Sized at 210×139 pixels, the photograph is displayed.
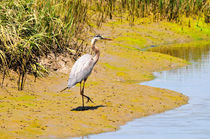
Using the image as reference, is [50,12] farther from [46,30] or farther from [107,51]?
[107,51]

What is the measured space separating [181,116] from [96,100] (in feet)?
5.97

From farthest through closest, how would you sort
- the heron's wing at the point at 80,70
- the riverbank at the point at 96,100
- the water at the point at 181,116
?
the heron's wing at the point at 80,70 → the riverbank at the point at 96,100 → the water at the point at 181,116

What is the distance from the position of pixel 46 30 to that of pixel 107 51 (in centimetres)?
387

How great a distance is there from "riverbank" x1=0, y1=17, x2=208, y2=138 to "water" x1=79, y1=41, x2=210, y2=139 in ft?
0.93

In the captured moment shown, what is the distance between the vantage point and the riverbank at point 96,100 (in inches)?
315

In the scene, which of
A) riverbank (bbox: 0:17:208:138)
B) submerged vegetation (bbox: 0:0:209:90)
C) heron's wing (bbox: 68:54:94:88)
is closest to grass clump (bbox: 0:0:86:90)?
submerged vegetation (bbox: 0:0:209:90)

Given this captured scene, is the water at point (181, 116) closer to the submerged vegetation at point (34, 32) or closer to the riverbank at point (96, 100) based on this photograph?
the riverbank at point (96, 100)

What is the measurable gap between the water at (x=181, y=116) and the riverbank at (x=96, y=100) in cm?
28

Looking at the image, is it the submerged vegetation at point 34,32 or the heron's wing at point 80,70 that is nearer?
the heron's wing at point 80,70

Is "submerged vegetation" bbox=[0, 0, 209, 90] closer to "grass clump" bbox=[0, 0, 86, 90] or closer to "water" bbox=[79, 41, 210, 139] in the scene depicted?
"grass clump" bbox=[0, 0, 86, 90]

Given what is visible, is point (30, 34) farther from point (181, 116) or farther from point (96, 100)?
point (181, 116)

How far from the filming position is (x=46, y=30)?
1182cm

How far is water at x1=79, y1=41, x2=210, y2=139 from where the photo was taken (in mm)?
7891

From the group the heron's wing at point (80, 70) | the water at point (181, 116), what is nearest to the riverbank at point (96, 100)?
the water at point (181, 116)
